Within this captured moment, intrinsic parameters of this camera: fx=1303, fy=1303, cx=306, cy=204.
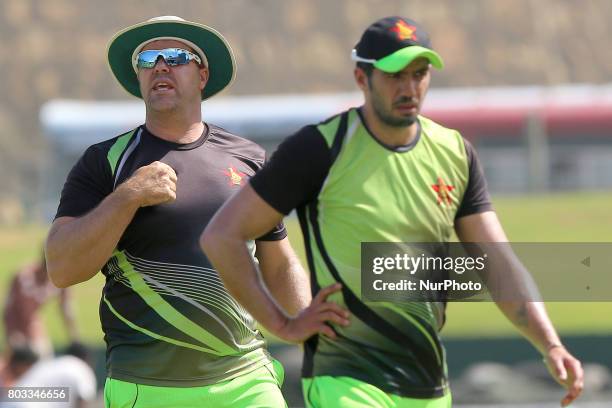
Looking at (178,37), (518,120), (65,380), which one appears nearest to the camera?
(178,37)

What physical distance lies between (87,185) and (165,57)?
2.21 ft

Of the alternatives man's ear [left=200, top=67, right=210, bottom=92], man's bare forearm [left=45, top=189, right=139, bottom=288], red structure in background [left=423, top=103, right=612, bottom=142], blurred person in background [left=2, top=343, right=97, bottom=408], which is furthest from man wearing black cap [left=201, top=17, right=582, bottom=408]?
red structure in background [left=423, top=103, right=612, bottom=142]

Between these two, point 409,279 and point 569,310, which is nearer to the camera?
point 409,279

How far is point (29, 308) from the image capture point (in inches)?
649

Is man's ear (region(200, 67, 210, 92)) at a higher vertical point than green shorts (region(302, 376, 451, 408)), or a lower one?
higher

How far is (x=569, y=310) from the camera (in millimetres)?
21859

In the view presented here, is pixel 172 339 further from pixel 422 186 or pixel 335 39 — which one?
pixel 335 39

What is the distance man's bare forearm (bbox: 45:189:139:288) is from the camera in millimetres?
5145

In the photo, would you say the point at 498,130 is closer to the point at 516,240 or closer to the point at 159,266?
the point at 516,240

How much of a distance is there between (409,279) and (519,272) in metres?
0.47

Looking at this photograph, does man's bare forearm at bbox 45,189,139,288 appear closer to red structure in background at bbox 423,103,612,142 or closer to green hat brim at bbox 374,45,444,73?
green hat brim at bbox 374,45,444,73

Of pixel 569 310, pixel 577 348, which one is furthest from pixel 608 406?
pixel 569 310

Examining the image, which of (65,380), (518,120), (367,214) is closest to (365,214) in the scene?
(367,214)

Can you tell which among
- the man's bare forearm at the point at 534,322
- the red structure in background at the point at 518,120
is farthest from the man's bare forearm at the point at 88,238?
the red structure in background at the point at 518,120
